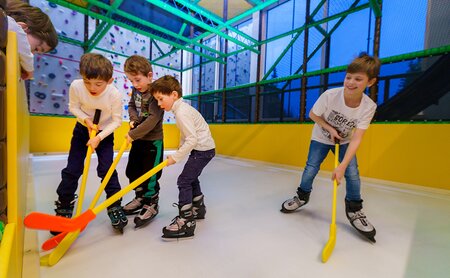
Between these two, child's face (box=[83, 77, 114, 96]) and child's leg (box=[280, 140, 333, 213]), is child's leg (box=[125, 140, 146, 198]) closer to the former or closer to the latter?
child's face (box=[83, 77, 114, 96])

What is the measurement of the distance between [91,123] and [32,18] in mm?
493

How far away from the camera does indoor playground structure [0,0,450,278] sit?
869 mm

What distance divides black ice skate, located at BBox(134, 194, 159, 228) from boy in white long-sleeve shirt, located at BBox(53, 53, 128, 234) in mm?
85

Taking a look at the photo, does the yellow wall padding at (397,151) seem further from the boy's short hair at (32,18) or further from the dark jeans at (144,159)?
the boy's short hair at (32,18)

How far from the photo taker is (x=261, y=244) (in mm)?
1077

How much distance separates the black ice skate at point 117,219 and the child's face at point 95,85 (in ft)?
2.01

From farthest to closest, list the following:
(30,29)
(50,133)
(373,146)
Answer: (50,133) < (373,146) < (30,29)

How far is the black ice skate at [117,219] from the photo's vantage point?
1.14 m

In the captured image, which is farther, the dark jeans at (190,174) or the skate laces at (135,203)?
the skate laces at (135,203)

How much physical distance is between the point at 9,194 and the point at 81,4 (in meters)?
3.73

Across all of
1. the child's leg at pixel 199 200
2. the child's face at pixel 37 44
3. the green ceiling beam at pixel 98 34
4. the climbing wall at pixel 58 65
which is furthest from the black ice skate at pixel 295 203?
the climbing wall at pixel 58 65

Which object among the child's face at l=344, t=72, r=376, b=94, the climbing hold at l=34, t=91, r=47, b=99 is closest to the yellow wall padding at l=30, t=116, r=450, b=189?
the climbing hold at l=34, t=91, r=47, b=99

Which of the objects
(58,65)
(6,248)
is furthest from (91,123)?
(58,65)

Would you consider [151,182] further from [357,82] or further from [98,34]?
[98,34]
